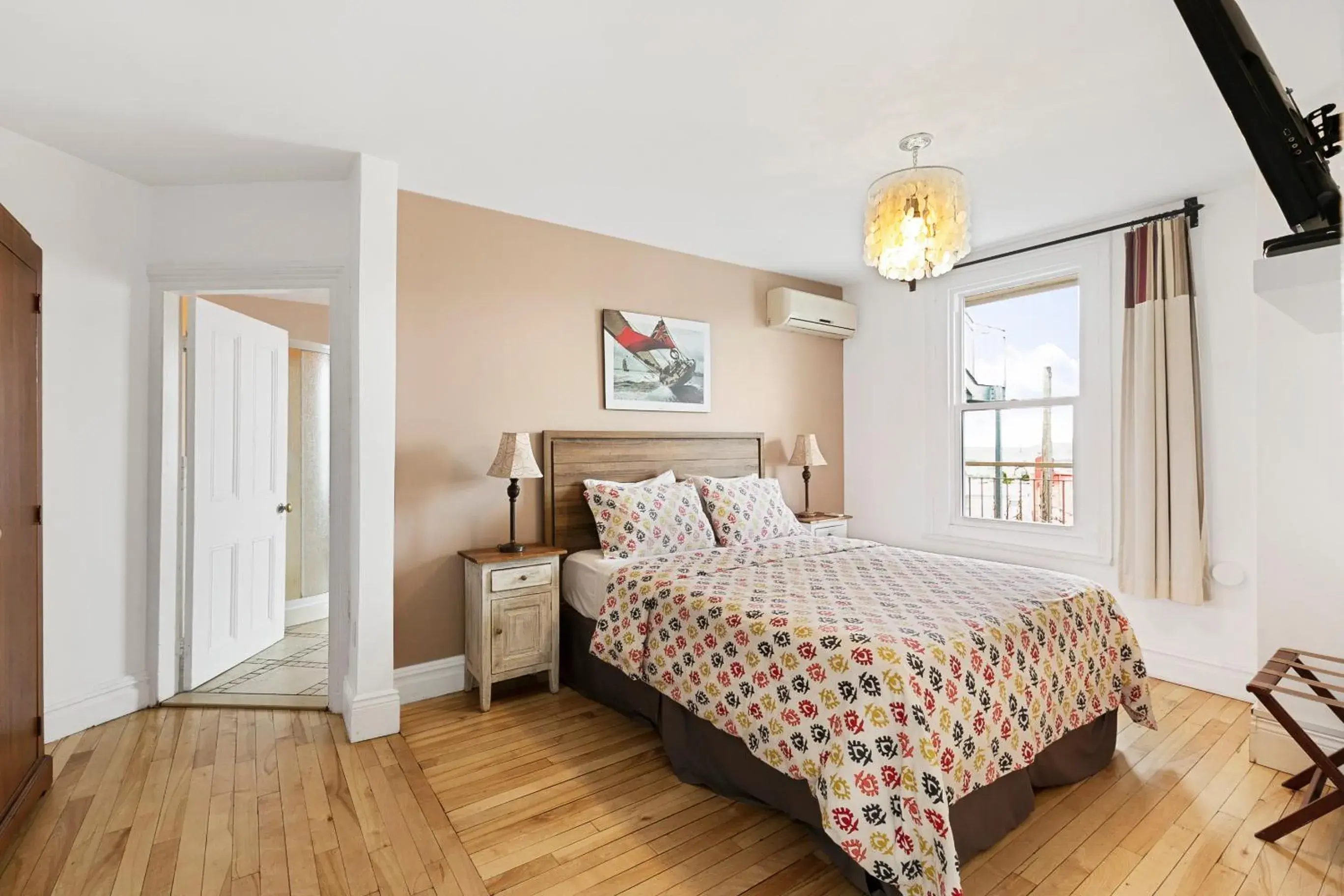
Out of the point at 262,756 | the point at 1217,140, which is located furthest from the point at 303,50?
the point at 1217,140

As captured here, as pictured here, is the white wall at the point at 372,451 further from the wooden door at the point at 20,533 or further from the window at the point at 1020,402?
the window at the point at 1020,402

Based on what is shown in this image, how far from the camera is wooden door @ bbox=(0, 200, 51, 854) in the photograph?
1.94m

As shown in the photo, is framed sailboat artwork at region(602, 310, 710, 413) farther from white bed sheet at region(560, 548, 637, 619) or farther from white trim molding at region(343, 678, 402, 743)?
white trim molding at region(343, 678, 402, 743)

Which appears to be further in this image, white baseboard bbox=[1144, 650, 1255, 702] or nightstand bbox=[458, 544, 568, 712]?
white baseboard bbox=[1144, 650, 1255, 702]

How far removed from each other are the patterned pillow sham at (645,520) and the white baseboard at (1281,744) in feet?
7.75

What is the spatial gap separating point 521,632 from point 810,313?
9.67ft

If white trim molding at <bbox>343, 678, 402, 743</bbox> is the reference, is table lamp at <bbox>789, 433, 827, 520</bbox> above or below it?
above

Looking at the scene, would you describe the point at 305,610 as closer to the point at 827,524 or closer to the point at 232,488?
the point at 232,488

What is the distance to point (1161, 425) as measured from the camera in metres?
3.23

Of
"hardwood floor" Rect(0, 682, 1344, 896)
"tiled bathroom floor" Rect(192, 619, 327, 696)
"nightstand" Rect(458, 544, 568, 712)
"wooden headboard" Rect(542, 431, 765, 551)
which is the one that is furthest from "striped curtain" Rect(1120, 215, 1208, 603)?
"tiled bathroom floor" Rect(192, 619, 327, 696)

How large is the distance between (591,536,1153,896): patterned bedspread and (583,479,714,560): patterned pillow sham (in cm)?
30

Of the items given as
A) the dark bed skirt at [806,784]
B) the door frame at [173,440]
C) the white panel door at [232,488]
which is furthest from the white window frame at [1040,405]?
the white panel door at [232,488]

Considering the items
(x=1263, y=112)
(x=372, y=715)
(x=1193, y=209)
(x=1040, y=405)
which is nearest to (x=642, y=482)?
(x=372, y=715)

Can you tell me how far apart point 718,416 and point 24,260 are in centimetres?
333
